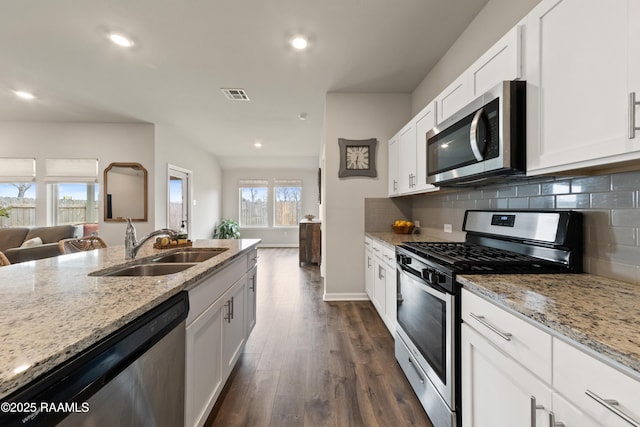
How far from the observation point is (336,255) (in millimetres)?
3504

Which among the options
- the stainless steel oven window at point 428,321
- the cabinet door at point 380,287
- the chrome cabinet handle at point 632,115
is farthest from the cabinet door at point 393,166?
the chrome cabinet handle at point 632,115

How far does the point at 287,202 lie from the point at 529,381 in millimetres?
7978

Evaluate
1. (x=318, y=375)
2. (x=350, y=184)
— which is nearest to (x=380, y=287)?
(x=318, y=375)

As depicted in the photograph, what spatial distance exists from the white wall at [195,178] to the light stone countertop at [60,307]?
3971 millimetres

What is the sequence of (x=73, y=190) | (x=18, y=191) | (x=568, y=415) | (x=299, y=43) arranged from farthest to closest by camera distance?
1. (x=73, y=190)
2. (x=18, y=191)
3. (x=299, y=43)
4. (x=568, y=415)

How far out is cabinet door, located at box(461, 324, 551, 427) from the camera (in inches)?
31.9

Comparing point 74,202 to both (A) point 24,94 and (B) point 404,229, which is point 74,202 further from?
(B) point 404,229

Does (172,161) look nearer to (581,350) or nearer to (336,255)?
(336,255)

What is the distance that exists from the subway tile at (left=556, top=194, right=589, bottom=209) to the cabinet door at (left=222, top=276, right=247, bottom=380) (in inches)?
73.3

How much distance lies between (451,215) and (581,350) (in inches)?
78.4

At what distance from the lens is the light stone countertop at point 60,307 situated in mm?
560

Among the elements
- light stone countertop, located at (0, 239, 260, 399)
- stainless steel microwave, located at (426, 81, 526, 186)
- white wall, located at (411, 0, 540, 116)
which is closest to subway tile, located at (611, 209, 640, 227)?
stainless steel microwave, located at (426, 81, 526, 186)

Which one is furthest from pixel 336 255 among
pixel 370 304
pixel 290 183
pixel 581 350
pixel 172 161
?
pixel 290 183

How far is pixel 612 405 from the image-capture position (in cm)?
60
